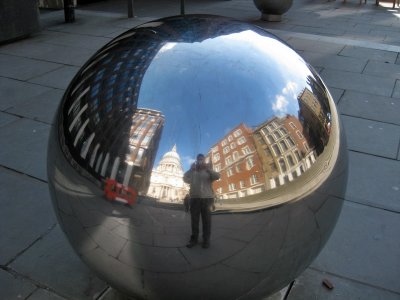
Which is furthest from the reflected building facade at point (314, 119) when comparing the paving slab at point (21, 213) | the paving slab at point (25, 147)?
the paving slab at point (25, 147)

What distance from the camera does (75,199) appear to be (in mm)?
2230

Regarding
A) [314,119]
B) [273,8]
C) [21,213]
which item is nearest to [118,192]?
[314,119]

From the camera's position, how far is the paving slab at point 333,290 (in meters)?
2.91

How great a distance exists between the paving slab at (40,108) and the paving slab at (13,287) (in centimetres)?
278

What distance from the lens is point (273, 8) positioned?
1193 cm

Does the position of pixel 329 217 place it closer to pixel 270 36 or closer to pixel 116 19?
pixel 270 36

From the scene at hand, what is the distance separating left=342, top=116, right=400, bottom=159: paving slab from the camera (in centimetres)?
504

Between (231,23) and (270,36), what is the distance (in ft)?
0.79

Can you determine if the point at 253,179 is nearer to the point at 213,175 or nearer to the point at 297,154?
the point at 213,175

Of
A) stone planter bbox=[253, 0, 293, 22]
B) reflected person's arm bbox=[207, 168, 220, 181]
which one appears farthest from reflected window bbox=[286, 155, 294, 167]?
stone planter bbox=[253, 0, 293, 22]

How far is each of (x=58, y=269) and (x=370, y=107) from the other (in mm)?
4895

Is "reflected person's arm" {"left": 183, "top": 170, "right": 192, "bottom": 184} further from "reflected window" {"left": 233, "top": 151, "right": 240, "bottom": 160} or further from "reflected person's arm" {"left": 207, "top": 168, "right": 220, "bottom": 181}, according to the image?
"reflected window" {"left": 233, "top": 151, "right": 240, "bottom": 160}

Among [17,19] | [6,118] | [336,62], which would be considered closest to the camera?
[6,118]

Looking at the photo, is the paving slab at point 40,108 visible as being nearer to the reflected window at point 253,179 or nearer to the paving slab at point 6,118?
the paving slab at point 6,118
